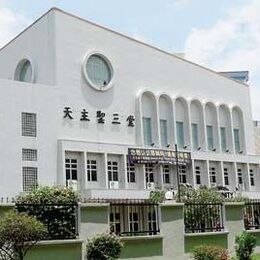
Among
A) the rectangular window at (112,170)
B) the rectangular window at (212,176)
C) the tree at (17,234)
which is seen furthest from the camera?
the rectangular window at (212,176)

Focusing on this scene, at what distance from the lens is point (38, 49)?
3903cm

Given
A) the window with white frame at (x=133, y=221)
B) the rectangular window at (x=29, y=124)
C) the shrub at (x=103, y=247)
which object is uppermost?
the rectangular window at (x=29, y=124)

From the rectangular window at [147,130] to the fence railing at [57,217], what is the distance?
90.5ft

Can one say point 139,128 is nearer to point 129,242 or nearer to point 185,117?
point 185,117

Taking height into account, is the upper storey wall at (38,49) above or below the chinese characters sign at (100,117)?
above

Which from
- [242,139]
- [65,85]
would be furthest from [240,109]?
[65,85]

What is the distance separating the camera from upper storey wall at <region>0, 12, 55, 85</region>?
124ft

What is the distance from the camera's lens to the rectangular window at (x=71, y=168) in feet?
120

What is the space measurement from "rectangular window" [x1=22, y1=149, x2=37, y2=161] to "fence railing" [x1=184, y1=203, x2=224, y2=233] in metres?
19.2

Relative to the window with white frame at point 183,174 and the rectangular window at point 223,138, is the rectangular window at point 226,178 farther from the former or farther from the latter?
the window with white frame at point 183,174

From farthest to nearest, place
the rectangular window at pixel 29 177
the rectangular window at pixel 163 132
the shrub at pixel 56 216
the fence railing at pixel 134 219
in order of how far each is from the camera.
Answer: the rectangular window at pixel 163 132, the rectangular window at pixel 29 177, the fence railing at pixel 134 219, the shrub at pixel 56 216

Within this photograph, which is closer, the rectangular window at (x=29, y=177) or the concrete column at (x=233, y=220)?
the concrete column at (x=233, y=220)

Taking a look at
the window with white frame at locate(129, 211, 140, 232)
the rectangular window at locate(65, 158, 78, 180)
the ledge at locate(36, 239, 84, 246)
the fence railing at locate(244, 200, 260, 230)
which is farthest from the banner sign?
the ledge at locate(36, 239, 84, 246)

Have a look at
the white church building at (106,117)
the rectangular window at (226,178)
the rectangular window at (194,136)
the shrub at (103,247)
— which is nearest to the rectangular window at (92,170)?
the white church building at (106,117)
